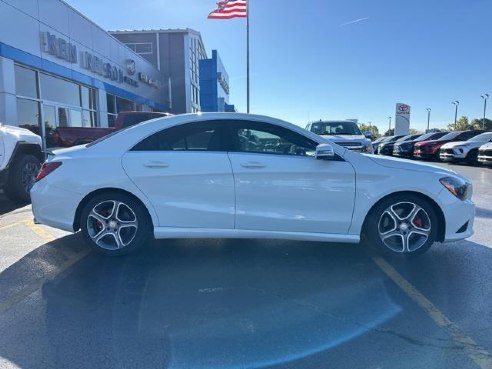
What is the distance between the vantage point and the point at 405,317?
3420mm

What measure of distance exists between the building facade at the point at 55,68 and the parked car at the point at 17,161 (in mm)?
5925

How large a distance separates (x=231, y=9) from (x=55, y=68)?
9731 mm

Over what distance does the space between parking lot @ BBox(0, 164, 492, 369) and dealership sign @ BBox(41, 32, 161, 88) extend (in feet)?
41.7

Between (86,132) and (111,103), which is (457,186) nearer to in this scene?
(86,132)

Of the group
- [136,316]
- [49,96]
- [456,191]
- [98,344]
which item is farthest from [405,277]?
[49,96]

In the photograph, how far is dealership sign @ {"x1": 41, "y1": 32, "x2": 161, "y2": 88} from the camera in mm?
15903

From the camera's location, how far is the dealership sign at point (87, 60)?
15.9 metres

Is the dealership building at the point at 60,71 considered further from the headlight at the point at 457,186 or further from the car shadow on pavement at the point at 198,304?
the headlight at the point at 457,186

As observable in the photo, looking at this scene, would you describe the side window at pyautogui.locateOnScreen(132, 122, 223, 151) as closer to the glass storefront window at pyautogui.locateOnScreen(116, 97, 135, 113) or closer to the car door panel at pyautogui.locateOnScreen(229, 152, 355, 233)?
the car door panel at pyautogui.locateOnScreen(229, 152, 355, 233)

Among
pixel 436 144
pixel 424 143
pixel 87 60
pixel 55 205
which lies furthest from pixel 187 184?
pixel 424 143

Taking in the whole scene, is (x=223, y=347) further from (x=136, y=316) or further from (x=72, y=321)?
(x=72, y=321)

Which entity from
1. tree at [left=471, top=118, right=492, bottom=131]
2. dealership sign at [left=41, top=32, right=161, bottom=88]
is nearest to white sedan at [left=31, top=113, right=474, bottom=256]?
dealership sign at [left=41, top=32, right=161, bottom=88]

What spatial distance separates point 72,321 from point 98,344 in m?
0.47

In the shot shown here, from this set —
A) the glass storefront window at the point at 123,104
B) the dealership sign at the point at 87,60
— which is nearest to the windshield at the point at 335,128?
the dealership sign at the point at 87,60
